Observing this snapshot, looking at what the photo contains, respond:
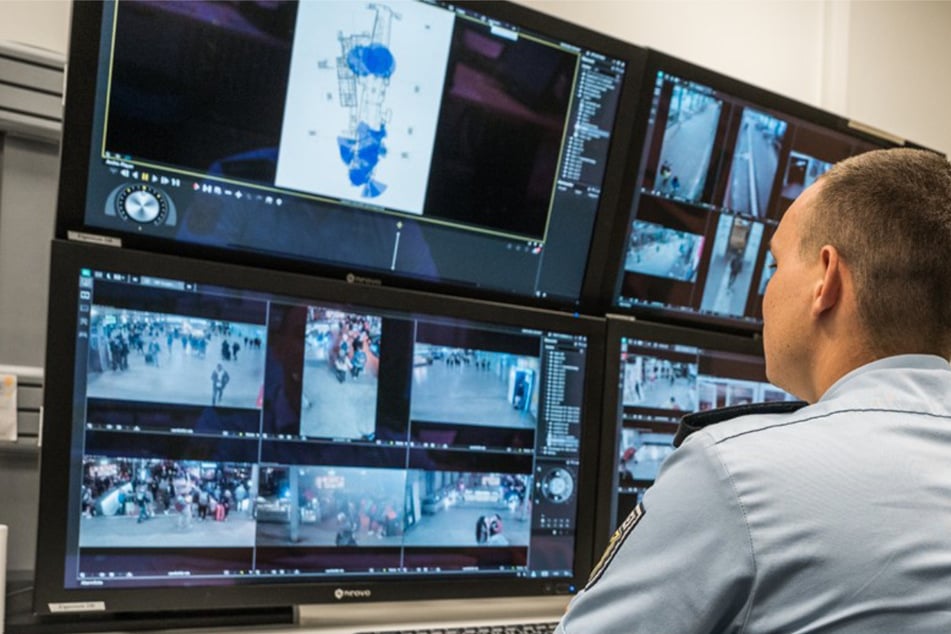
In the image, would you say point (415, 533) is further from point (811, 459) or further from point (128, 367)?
point (811, 459)

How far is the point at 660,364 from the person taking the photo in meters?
1.72

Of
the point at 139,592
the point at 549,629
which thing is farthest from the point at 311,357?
the point at 549,629

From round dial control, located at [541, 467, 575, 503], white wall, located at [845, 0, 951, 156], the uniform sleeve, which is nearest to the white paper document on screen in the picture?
round dial control, located at [541, 467, 575, 503]

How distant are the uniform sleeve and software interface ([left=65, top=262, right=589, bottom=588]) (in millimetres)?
585

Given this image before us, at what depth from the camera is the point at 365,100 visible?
54.6 inches

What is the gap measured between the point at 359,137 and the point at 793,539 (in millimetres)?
907

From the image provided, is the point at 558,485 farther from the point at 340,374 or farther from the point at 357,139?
the point at 357,139

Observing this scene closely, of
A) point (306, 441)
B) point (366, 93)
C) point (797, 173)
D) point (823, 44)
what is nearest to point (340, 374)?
point (306, 441)

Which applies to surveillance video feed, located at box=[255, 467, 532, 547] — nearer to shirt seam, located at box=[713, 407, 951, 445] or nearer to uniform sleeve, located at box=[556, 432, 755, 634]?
uniform sleeve, located at box=[556, 432, 755, 634]

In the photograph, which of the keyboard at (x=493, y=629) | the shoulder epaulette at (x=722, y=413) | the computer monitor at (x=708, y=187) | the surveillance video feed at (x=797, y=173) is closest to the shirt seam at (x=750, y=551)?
the shoulder epaulette at (x=722, y=413)

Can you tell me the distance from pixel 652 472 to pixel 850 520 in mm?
939

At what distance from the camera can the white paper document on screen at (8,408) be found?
137 cm

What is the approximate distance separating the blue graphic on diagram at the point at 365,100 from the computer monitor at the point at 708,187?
0.45 m

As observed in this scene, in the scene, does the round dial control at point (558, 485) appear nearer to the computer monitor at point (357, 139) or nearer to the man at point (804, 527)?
the computer monitor at point (357, 139)
